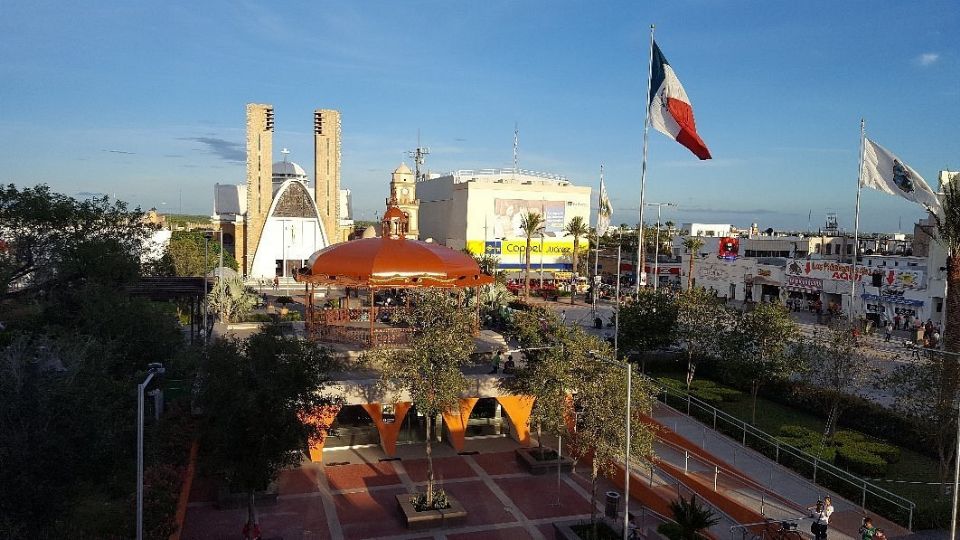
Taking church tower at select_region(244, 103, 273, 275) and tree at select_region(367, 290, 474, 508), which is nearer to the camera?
tree at select_region(367, 290, 474, 508)

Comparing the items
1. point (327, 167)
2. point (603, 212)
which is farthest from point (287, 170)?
point (603, 212)

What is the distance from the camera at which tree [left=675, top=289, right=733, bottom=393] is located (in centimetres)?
2783

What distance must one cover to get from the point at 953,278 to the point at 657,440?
36.4 ft

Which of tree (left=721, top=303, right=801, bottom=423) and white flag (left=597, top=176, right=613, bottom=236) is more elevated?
white flag (left=597, top=176, right=613, bottom=236)

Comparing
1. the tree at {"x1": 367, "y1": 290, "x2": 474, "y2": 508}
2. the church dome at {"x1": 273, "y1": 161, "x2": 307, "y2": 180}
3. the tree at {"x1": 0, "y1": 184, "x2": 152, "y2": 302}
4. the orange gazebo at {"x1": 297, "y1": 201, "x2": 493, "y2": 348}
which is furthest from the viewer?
the church dome at {"x1": 273, "y1": 161, "x2": 307, "y2": 180}

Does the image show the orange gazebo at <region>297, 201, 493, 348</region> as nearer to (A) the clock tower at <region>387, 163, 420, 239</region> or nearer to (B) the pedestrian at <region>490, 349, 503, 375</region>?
(B) the pedestrian at <region>490, 349, 503, 375</region>

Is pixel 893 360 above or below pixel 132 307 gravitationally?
below

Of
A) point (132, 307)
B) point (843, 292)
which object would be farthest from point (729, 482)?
point (843, 292)

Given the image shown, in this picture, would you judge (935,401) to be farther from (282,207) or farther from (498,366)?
(282,207)

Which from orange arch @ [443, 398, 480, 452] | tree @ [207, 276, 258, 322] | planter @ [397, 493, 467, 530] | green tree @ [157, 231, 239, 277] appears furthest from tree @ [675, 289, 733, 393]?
green tree @ [157, 231, 239, 277]

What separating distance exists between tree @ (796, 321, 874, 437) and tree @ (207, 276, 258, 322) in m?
24.8

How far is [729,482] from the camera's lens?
61.4ft

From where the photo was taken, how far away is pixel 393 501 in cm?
1862

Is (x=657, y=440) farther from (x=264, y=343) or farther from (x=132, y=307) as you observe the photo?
(x=132, y=307)
